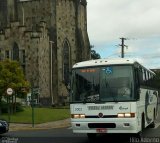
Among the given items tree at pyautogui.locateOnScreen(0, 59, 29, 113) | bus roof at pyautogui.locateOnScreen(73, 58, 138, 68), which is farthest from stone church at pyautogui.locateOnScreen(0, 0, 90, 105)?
bus roof at pyautogui.locateOnScreen(73, 58, 138, 68)

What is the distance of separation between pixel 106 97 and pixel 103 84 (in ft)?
1.63

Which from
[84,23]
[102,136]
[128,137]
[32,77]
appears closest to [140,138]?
[128,137]

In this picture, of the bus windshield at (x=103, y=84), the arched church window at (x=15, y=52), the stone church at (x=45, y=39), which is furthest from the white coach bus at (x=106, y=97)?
the arched church window at (x=15, y=52)

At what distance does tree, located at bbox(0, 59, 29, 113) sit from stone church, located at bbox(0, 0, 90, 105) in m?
20.5

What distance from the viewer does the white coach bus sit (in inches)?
695

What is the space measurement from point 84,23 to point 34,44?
697 inches

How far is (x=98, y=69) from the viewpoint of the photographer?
18359 millimetres

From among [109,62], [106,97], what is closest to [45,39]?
[109,62]

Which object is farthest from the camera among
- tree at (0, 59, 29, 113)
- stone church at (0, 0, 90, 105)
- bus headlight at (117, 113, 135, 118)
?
stone church at (0, 0, 90, 105)

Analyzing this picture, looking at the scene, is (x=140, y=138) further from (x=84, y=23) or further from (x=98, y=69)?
(x=84, y=23)

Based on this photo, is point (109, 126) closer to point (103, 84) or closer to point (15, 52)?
point (103, 84)

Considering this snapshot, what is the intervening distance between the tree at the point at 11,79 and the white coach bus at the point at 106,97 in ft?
92.7

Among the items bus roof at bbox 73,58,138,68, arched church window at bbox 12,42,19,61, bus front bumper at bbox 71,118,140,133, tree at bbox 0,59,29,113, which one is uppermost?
arched church window at bbox 12,42,19,61

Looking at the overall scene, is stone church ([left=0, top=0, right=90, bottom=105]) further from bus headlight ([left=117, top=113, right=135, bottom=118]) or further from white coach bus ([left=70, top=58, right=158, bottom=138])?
bus headlight ([left=117, top=113, right=135, bottom=118])
